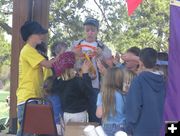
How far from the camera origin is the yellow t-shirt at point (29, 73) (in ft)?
13.8

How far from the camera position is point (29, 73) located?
4.25m

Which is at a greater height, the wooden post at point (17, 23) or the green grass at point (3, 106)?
the wooden post at point (17, 23)

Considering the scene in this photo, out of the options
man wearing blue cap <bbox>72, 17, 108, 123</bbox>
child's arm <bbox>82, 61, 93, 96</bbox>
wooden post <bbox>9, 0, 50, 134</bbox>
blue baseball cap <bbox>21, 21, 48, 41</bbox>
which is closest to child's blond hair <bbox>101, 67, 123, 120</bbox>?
child's arm <bbox>82, 61, 93, 96</bbox>

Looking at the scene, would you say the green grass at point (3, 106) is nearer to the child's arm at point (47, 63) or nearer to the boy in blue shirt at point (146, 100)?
the child's arm at point (47, 63)

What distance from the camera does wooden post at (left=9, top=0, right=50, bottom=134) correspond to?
5.78m

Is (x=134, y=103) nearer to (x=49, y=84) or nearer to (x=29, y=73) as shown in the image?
(x=49, y=84)

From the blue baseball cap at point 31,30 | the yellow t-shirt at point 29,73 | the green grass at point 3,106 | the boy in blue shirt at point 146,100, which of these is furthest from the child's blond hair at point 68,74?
the green grass at point 3,106

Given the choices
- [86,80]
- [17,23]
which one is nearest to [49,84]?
[86,80]

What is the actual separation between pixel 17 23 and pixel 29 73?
1810 millimetres

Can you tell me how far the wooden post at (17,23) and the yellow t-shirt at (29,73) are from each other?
1.58 metres

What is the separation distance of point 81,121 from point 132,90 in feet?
3.55

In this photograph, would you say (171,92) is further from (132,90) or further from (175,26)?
(132,90)

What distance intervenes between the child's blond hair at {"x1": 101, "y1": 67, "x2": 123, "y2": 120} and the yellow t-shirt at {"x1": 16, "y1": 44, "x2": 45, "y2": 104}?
0.95 metres

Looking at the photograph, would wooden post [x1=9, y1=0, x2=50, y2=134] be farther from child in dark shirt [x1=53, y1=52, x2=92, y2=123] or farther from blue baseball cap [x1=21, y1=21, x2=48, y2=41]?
child in dark shirt [x1=53, y1=52, x2=92, y2=123]
